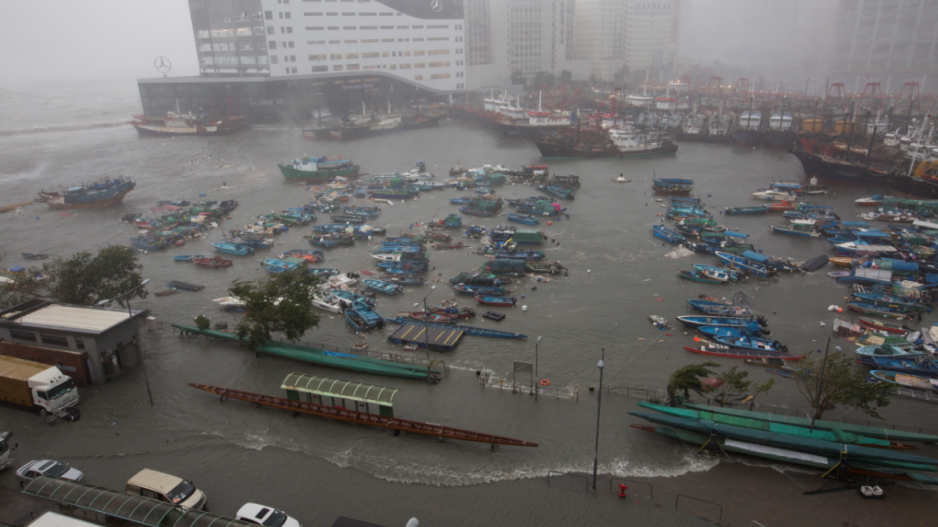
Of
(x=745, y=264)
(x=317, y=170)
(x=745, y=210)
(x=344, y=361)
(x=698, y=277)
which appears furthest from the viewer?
(x=317, y=170)

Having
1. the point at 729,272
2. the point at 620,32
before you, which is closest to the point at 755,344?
the point at 729,272

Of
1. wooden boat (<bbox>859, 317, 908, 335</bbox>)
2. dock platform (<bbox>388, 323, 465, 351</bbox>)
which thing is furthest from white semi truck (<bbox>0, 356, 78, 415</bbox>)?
wooden boat (<bbox>859, 317, 908, 335</bbox>)

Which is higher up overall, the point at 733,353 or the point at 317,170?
the point at 317,170

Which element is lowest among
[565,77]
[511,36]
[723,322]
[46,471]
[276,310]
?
[723,322]

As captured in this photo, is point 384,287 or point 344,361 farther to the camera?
point 384,287

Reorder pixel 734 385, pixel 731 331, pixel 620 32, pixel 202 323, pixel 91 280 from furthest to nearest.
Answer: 1. pixel 620 32
2. pixel 91 280
3. pixel 202 323
4. pixel 731 331
5. pixel 734 385

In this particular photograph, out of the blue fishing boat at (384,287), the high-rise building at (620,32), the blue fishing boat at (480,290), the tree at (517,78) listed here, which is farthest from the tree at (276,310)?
the high-rise building at (620,32)

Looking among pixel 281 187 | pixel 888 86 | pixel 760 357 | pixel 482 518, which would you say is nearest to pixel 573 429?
pixel 482 518

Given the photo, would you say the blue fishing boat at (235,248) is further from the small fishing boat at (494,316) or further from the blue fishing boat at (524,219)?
the blue fishing boat at (524,219)

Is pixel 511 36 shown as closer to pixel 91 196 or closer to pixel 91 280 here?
pixel 91 196
